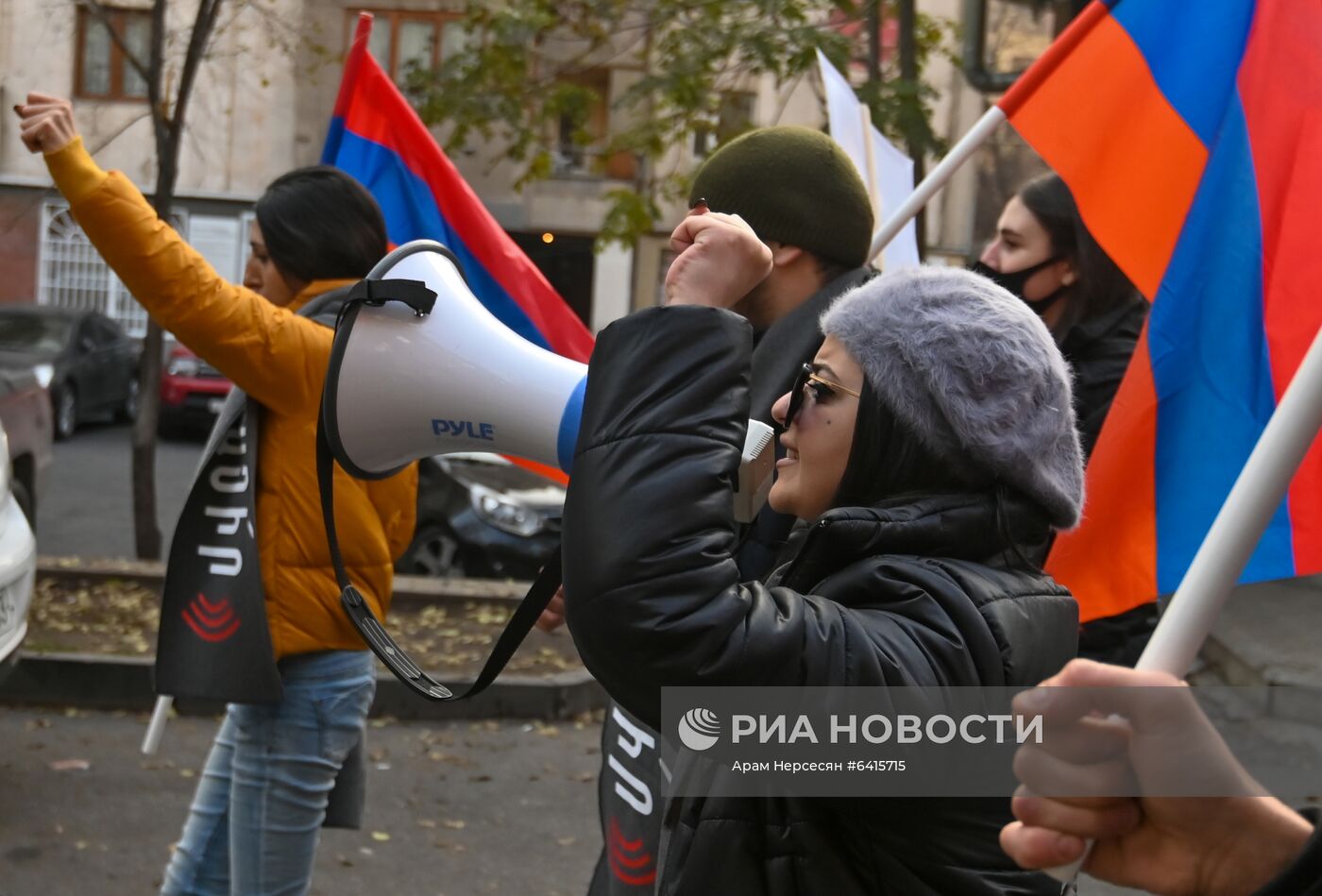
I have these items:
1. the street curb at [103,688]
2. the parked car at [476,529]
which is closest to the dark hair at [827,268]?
the street curb at [103,688]

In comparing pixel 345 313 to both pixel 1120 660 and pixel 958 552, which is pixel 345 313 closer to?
pixel 958 552

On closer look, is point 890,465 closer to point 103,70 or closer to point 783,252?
point 783,252

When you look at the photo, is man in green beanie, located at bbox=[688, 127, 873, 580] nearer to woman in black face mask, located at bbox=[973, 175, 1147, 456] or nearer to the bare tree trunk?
woman in black face mask, located at bbox=[973, 175, 1147, 456]

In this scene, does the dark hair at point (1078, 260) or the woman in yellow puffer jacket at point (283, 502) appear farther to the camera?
the dark hair at point (1078, 260)

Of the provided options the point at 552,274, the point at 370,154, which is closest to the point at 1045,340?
the point at 370,154

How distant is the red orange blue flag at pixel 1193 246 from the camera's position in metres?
2.86

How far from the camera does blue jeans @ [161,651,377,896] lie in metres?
3.00

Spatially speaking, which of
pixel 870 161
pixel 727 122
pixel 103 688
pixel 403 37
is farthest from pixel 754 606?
pixel 403 37

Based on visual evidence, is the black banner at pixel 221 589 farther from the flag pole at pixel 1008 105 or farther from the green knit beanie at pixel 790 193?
the flag pole at pixel 1008 105

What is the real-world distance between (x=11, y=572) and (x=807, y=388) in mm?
3646

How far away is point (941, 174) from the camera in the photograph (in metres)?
3.49

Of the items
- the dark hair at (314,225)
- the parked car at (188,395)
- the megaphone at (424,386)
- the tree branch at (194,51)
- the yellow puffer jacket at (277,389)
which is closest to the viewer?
the megaphone at (424,386)

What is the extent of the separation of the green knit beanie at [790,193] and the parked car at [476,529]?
674 centimetres

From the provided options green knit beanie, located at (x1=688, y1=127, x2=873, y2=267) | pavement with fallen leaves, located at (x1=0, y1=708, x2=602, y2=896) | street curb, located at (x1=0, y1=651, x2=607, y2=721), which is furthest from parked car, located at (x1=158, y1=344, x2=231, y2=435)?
green knit beanie, located at (x1=688, y1=127, x2=873, y2=267)
